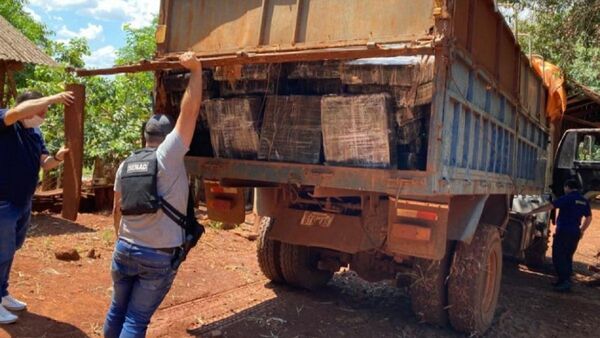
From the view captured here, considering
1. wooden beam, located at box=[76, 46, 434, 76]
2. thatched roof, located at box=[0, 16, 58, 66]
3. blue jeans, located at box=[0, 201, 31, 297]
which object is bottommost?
blue jeans, located at box=[0, 201, 31, 297]

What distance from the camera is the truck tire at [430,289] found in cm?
445

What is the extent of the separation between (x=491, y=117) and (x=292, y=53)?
2.07 m

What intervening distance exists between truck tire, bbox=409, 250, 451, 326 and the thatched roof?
8116mm

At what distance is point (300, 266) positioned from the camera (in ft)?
17.7

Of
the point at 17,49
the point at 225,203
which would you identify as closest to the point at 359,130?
the point at 225,203

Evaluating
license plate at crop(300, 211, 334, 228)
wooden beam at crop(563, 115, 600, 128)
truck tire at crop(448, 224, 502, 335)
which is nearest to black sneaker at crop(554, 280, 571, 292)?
truck tire at crop(448, 224, 502, 335)

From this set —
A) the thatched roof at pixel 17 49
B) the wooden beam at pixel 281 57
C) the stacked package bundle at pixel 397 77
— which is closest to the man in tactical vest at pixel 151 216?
the wooden beam at pixel 281 57

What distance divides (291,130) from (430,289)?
1.80 m

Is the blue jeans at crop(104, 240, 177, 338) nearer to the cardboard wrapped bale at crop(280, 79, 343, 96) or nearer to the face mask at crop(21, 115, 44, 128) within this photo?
the face mask at crop(21, 115, 44, 128)

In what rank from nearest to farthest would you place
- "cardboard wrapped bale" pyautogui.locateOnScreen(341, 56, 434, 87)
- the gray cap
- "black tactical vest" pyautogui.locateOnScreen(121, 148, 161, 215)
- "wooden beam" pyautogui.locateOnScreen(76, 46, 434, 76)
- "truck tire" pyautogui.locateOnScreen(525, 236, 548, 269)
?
"black tactical vest" pyautogui.locateOnScreen(121, 148, 161, 215)
the gray cap
"wooden beam" pyautogui.locateOnScreen(76, 46, 434, 76)
"cardboard wrapped bale" pyautogui.locateOnScreen(341, 56, 434, 87)
"truck tire" pyautogui.locateOnScreen(525, 236, 548, 269)

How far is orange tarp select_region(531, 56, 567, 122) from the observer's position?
23.4 ft

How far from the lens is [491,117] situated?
186 inches

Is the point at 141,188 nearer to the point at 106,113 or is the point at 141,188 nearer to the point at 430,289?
the point at 430,289

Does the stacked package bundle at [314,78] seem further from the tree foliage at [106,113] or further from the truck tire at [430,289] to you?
the tree foliage at [106,113]
